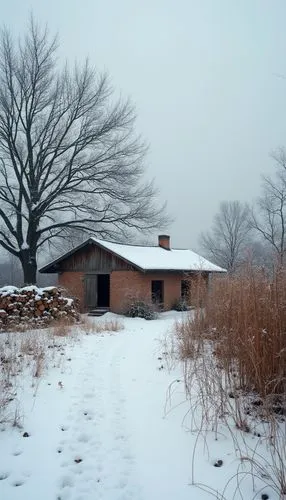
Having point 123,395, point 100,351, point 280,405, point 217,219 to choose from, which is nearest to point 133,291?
point 100,351

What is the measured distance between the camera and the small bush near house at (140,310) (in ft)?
60.7

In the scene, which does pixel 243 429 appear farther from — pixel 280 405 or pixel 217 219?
pixel 217 219

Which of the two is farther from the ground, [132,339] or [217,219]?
[217,219]

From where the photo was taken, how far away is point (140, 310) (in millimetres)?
18641

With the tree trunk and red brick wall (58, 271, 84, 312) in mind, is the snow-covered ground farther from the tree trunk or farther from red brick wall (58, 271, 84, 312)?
the tree trunk

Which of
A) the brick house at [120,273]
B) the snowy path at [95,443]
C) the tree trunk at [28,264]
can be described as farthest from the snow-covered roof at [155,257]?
the snowy path at [95,443]

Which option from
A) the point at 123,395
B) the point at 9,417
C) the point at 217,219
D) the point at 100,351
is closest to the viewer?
the point at 9,417

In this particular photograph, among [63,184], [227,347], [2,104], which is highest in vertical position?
[2,104]

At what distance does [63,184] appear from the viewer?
26.2 m

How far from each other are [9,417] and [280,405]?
313 cm

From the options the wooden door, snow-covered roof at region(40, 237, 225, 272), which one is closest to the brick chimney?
snow-covered roof at region(40, 237, 225, 272)

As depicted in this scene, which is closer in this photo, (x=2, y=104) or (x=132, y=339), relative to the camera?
(x=132, y=339)

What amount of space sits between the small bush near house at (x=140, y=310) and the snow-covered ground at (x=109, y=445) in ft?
40.2

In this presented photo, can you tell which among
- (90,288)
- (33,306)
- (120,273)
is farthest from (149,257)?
(33,306)
